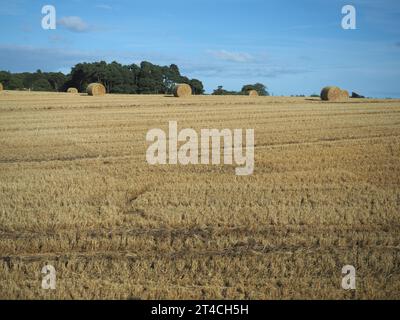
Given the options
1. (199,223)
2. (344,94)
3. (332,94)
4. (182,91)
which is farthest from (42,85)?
(199,223)

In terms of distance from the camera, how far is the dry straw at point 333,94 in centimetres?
3238

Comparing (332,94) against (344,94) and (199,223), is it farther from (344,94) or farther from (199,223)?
(199,223)

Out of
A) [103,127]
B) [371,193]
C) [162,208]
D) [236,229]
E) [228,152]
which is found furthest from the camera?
[103,127]

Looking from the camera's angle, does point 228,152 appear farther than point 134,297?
Yes

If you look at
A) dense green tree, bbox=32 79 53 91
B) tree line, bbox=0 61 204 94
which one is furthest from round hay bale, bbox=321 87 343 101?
dense green tree, bbox=32 79 53 91

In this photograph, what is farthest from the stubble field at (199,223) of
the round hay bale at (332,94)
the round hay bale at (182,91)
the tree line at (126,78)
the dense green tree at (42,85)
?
the dense green tree at (42,85)

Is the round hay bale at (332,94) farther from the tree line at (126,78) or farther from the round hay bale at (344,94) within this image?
the tree line at (126,78)

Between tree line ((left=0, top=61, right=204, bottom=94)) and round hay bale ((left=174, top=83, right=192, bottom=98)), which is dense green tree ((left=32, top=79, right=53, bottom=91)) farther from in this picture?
round hay bale ((left=174, top=83, right=192, bottom=98))

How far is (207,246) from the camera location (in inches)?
256

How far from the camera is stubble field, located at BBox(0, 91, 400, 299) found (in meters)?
5.36
